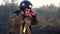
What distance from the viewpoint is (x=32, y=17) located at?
1.25 meters

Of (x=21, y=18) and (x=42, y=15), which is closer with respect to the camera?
(x=21, y=18)

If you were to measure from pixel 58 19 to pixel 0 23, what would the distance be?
0.65 m

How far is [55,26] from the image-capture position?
7.00 feet

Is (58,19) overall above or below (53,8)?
below

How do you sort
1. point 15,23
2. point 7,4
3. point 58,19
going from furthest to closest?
1. point 58,19
2. point 7,4
3. point 15,23

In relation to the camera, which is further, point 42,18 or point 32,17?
point 42,18

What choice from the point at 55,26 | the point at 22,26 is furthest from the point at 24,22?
the point at 55,26

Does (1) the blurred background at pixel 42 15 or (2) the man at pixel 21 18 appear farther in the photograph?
(1) the blurred background at pixel 42 15

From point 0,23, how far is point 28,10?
3.01 feet

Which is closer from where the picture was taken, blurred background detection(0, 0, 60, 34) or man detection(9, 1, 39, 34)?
man detection(9, 1, 39, 34)

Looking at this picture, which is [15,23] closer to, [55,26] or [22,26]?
[22,26]

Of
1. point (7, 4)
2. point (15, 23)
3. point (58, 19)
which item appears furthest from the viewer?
point (58, 19)

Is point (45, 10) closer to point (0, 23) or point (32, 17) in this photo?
point (0, 23)

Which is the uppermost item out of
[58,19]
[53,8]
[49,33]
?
[53,8]
